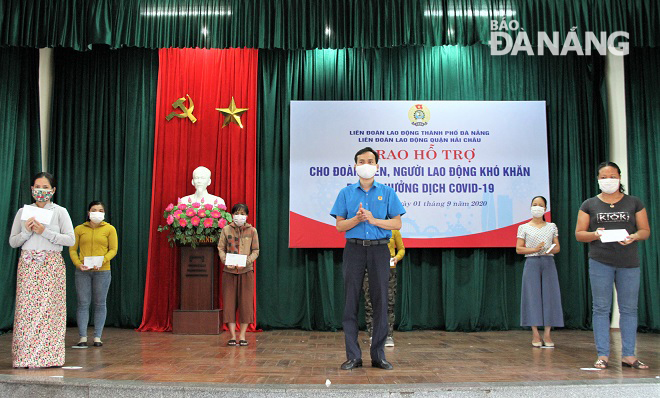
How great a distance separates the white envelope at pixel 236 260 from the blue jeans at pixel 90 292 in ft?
3.78

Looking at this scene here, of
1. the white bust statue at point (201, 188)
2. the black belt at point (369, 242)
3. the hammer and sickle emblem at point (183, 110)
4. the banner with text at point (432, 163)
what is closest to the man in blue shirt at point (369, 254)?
the black belt at point (369, 242)

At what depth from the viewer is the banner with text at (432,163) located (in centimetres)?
736

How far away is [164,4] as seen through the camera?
6.74 meters

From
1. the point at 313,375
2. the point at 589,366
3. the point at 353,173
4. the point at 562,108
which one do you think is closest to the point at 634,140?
the point at 562,108

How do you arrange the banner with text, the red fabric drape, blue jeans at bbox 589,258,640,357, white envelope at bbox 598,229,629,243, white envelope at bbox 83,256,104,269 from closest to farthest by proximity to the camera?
1. white envelope at bbox 598,229,629,243
2. blue jeans at bbox 589,258,640,357
3. white envelope at bbox 83,256,104,269
4. the banner with text
5. the red fabric drape

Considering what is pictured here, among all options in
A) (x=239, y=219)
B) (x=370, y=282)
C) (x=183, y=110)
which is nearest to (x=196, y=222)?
(x=239, y=219)

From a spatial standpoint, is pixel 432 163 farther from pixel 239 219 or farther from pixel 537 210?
pixel 239 219

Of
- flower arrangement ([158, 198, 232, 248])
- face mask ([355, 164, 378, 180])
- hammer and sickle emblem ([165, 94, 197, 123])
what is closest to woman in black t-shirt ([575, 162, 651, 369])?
face mask ([355, 164, 378, 180])

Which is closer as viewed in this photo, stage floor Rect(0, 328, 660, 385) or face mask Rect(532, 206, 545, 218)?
stage floor Rect(0, 328, 660, 385)

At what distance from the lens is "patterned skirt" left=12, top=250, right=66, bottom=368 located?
423 centimetres

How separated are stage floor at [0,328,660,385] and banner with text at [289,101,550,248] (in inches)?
50.2

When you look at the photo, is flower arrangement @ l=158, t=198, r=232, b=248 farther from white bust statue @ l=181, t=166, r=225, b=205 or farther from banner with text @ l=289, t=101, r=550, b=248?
banner with text @ l=289, t=101, r=550, b=248

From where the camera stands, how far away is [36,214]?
429cm

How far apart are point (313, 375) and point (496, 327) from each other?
394cm
